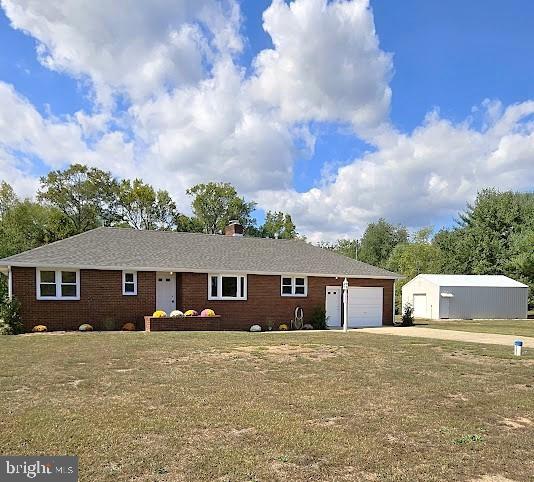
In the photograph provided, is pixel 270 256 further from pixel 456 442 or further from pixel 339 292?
pixel 456 442

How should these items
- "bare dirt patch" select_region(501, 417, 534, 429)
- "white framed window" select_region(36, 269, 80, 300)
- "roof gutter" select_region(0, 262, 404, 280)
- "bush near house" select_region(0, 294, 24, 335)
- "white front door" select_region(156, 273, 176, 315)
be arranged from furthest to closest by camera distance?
1. "white front door" select_region(156, 273, 176, 315)
2. "white framed window" select_region(36, 269, 80, 300)
3. "roof gutter" select_region(0, 262, 404, 280)
4. "bush near house" select_region(0, 294, 24, 335)
5. "bare dirt patch" select_region(501, 417, 534, 429)

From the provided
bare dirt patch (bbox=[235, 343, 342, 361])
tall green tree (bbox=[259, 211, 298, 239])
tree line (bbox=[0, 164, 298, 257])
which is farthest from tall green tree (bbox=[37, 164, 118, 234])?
bare dirt patch (bbox=[235, 343, 342, 361])

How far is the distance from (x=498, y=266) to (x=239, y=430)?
4649 centimetres

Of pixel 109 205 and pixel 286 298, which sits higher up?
pixel 109 205

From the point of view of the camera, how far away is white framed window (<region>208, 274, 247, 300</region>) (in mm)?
22953

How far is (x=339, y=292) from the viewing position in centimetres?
2558

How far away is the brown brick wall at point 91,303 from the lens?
19.5 meters

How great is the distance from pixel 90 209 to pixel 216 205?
15.0m

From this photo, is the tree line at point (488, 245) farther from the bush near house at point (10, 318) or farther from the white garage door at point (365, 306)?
the bush near house at point (10, 318)

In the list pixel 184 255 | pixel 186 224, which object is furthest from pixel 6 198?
pixel 184 255

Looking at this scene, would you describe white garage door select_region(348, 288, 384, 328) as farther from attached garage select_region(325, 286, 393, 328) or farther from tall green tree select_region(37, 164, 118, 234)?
tall green tree select_region(37, 164, 118, 234)

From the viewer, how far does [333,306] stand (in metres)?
25.5

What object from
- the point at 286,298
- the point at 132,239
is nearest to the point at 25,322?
the point at 132,239

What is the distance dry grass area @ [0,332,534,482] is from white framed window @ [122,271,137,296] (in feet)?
28.6
